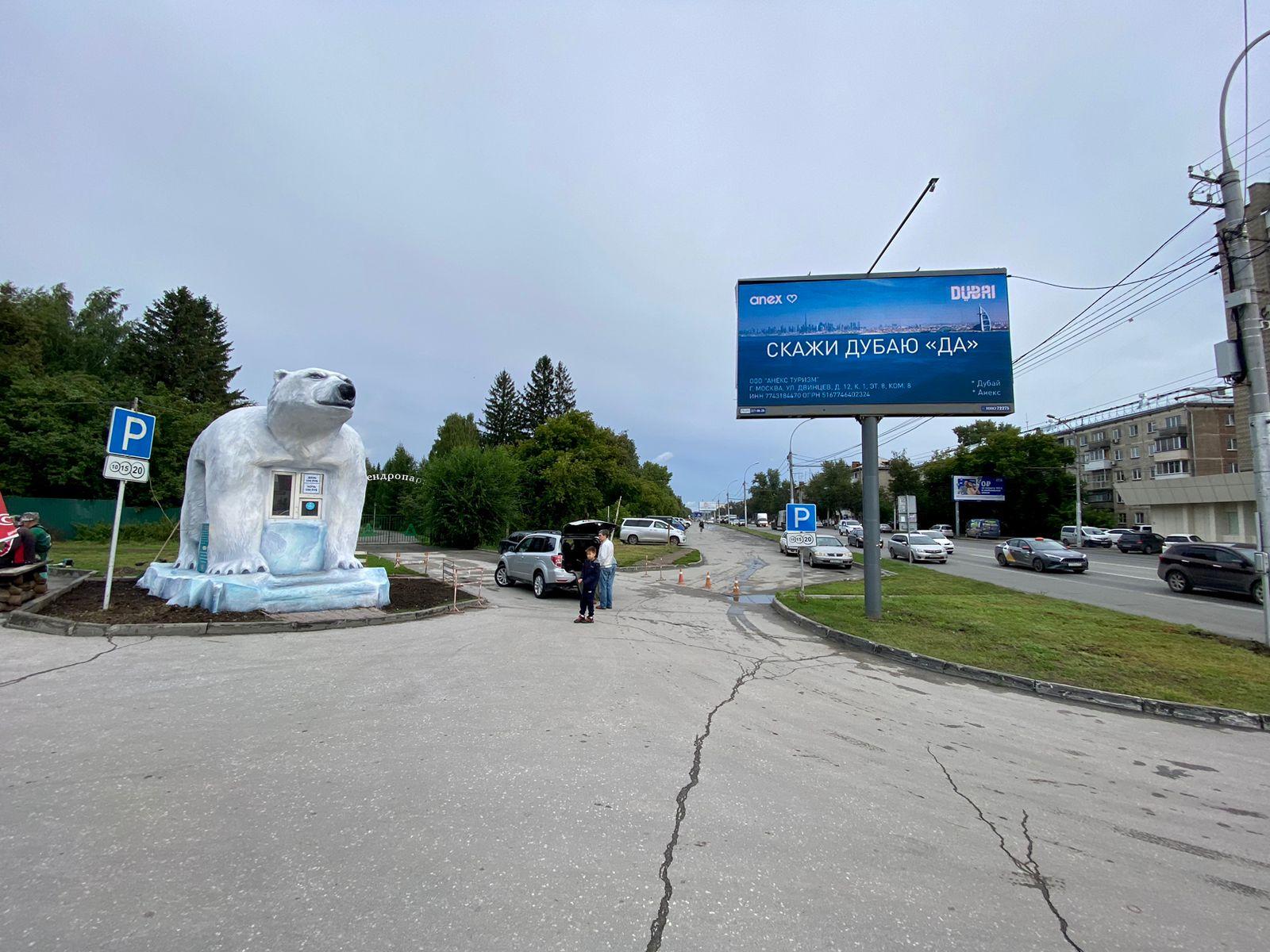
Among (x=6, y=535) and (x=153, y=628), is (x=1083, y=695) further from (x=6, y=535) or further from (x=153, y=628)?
(x=6, y=535)

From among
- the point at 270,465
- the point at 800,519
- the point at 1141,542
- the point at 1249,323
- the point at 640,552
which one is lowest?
the point at 640,552

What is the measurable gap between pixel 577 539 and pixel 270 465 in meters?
7.29

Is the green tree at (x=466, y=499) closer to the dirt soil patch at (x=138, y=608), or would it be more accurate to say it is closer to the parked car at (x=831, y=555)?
the parked car at (x=831, y=555)

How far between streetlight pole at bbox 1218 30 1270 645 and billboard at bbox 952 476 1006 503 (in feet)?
180

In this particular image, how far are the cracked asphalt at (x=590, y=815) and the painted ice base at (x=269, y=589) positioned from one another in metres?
2.78

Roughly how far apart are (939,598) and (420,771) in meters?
14.0

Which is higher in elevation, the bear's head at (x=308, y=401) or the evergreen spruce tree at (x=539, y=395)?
the evergreen spruce tree at (x=539, y=395)

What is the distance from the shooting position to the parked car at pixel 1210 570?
1684 centimetres

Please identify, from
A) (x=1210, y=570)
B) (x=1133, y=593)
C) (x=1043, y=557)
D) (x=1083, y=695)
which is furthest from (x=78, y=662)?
(x=1043, y=557)

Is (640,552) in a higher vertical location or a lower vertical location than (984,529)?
lower

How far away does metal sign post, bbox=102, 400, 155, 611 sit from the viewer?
934 centimetres

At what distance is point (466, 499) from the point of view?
1163 inches

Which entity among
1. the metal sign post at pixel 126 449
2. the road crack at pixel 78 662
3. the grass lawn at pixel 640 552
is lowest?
the road crack at pixel 78 662

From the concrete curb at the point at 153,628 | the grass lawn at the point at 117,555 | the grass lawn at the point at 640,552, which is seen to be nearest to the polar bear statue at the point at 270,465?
the concrete curb at the point at 153,628
